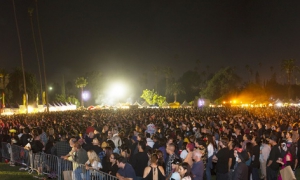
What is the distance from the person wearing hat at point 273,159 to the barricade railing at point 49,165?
4862mm

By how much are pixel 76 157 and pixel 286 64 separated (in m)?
101

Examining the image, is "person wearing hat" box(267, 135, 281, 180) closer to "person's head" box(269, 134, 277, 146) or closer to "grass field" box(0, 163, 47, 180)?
"person's head" box(269, 134, 277, 146)

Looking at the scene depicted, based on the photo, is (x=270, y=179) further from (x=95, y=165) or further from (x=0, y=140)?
(x=0, y=140)

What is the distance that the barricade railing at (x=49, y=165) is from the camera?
1003 cm

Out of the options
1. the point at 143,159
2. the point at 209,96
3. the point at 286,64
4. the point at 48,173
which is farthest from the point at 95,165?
the point at 286,64

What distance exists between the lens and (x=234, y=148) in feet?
35.2

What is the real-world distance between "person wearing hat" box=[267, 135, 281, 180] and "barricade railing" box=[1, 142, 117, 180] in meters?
4.86

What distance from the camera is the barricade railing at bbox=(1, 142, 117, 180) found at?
10.0 meters

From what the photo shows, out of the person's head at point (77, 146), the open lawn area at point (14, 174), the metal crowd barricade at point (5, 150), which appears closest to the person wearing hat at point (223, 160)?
the open lawn area at point (14, 174)

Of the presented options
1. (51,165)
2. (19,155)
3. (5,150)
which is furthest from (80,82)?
(51,165)

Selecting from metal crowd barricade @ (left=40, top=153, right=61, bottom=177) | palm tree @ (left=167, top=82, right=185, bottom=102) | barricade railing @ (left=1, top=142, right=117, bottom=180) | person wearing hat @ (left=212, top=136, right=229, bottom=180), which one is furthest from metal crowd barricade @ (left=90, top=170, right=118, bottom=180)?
palm tree @ (left=167, top=82, right=185, bottom=102)

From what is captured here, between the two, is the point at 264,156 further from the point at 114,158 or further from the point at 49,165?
the point at 49,165

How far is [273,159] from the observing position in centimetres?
1125

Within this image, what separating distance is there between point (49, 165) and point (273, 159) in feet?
24.9
